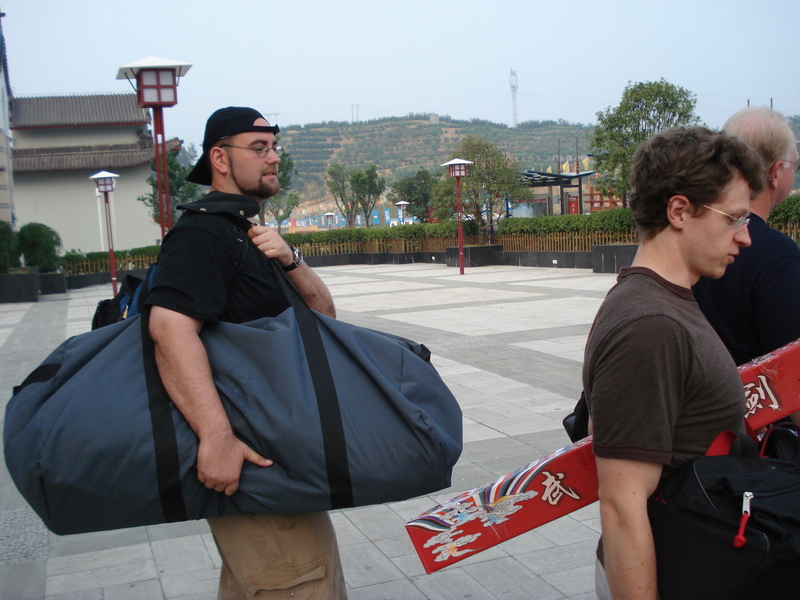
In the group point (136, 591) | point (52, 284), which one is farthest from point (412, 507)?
point (52, 284)

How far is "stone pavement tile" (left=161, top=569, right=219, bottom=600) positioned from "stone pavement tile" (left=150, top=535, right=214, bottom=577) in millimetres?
46

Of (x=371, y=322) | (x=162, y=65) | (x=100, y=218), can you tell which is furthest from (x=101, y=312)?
(x=100, y=218)

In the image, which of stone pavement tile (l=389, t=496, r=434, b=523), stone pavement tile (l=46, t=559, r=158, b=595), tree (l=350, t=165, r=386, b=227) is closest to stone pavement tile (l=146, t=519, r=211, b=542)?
stone pavement tile (l=46, t=559, r=158, b=595)

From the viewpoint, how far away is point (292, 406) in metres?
1.61

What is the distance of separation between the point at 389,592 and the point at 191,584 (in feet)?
2.73

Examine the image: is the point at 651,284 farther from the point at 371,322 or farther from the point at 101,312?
the point at 371,322

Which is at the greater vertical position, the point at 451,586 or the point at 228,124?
the point at 228,124

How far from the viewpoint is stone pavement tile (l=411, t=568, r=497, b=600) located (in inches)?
110

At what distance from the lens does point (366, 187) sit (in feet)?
163

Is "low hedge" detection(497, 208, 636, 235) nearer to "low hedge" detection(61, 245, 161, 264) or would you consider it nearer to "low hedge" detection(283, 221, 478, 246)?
"low hedge" detection(283, 221, 478, 246)

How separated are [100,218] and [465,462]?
4001 cm

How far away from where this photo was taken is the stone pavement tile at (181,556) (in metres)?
3.17

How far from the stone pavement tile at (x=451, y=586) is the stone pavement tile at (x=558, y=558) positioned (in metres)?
0.27

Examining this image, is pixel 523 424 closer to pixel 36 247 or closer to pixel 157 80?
pixel 157 80
